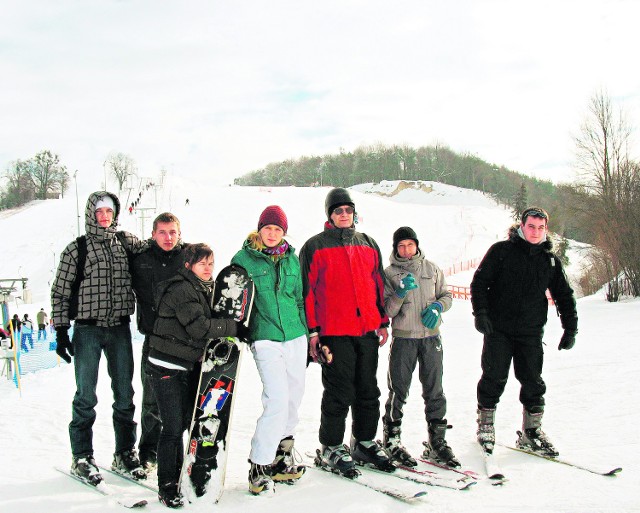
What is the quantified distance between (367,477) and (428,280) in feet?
4.89

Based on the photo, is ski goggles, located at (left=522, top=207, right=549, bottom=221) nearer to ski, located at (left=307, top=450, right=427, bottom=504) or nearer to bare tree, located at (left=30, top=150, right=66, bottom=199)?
ski, located at (left=307, top=450, right=427, bottom=504)

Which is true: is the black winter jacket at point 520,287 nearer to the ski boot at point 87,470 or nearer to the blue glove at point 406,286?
the blue glove at point 406,286

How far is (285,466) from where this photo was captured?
11.4 feet

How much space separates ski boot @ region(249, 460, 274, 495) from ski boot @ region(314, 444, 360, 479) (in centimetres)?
45

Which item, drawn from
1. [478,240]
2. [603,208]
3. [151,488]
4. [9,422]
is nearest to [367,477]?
[151,488]

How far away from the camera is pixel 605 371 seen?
255 inches

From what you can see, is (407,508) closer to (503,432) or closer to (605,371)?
(503,432)

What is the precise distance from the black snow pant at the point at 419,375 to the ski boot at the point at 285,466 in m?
0.84

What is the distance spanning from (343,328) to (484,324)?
1.15m

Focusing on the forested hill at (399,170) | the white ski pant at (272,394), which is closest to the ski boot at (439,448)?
the white ski pant at (272,394)

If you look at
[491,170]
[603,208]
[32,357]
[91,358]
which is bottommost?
[32,357]

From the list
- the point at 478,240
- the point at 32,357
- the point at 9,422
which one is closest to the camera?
the point at 9,422

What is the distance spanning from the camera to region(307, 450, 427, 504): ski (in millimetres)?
3113

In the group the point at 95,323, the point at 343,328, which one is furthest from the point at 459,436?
the point at 95,323
